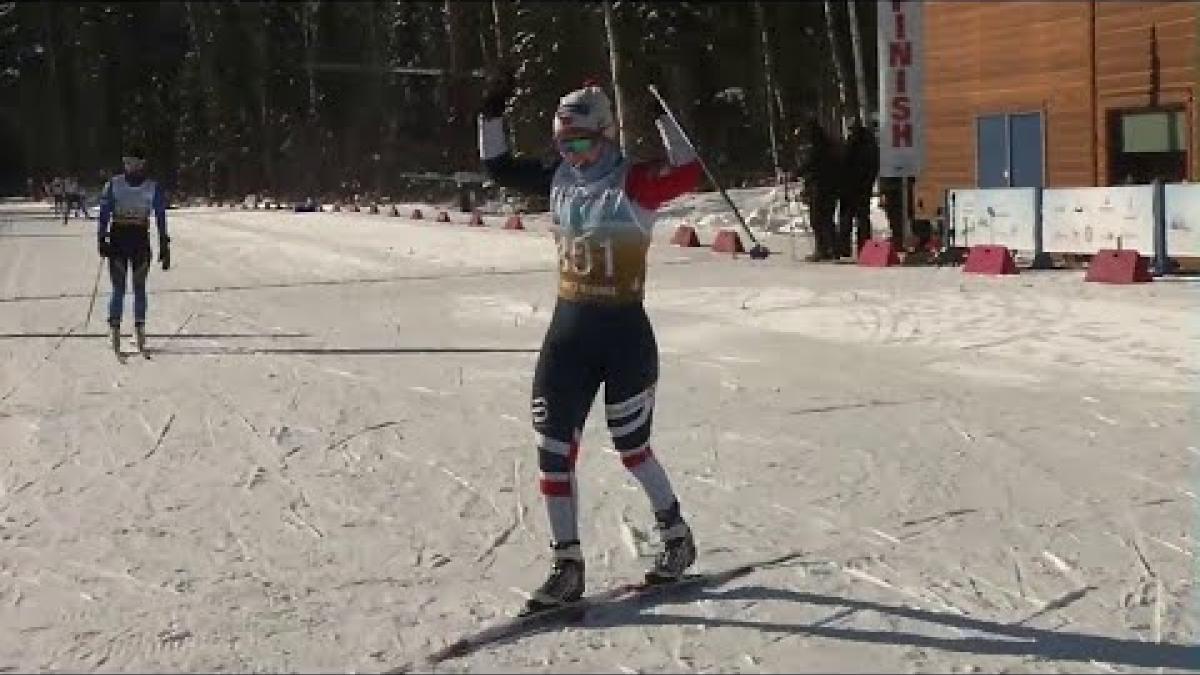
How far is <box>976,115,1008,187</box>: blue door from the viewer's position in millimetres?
21109

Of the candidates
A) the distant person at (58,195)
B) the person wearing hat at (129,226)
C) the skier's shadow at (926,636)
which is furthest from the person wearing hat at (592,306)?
the distant person at (58,195)

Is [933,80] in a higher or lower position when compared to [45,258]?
higher

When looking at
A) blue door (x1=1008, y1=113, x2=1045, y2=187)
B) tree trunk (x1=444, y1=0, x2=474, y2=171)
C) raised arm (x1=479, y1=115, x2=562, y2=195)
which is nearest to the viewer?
raised arm (x1=479, y1=115, x2=562, y2=195)

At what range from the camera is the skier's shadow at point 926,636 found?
4.27 m

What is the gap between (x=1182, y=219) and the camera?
594 inches

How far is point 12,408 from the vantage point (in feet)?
32.1

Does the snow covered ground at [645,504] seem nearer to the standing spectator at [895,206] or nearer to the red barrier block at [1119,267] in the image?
the red barrier block at [1119,267]

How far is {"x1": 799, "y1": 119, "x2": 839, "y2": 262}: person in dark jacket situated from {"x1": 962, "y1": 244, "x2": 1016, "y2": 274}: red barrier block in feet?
9.33

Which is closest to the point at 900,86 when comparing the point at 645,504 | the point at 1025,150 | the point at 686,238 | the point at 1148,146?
the point at 1025,150

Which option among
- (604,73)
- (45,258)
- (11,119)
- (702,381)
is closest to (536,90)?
(604,73)

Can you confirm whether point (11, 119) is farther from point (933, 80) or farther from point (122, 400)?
point (122, 400)

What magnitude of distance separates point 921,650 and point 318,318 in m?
11.7

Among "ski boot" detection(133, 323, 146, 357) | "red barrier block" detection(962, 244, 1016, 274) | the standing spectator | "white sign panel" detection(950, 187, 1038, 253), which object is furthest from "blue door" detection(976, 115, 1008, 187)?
"ski boot" detection(133, 323, 146, 357)

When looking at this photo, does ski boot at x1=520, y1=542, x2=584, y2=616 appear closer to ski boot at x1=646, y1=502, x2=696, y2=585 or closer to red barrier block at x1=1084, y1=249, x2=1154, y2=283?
ski boot at x1=646, y1=502, x2=696, y2=585
